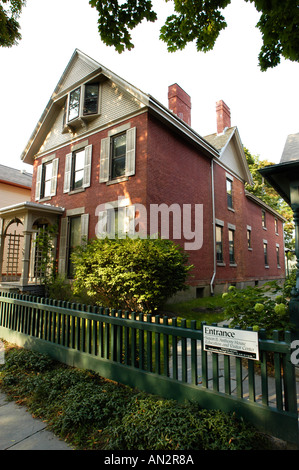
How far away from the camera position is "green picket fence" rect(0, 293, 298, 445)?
2.61 meters

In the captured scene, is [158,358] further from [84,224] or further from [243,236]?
[243,236]

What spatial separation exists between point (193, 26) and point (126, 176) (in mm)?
6829

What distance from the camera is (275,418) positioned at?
2557 mm

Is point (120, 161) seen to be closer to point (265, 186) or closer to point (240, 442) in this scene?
point (240, 442)

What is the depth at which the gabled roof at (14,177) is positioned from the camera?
20206 millimetres

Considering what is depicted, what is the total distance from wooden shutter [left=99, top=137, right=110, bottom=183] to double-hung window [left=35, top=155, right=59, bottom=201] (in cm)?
379

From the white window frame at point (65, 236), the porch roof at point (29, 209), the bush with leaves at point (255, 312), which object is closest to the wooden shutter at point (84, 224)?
the white window frame at point (65, 236)

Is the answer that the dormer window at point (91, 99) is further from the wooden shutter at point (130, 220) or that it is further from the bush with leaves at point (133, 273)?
the bush with leaves at point (133, 273)

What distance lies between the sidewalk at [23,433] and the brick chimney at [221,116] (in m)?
18.8

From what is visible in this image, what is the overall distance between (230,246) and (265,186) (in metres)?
18.2

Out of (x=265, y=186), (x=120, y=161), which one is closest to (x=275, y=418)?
(x=120, y=161)

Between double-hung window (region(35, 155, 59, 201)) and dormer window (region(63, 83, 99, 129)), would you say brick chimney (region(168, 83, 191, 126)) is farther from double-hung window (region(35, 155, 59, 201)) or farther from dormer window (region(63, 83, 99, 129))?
double-hung window (region(35, 155, 59, 201))

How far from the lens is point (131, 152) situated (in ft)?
36.5

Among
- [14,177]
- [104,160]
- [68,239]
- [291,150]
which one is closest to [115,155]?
[104,160]
